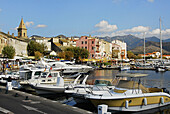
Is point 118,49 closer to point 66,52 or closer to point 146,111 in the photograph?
point 66,52

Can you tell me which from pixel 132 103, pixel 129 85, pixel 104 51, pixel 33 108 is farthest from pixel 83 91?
pixel 104 51

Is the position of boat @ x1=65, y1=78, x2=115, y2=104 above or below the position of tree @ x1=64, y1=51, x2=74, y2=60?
below

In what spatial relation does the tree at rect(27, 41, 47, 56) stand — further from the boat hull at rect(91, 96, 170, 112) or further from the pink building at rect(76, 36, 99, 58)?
the boat hull at rect(91, 96, 170, 112)

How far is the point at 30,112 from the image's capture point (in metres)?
14.1

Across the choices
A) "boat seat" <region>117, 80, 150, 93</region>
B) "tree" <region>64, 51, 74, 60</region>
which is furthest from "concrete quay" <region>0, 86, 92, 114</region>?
"tree" <region>64, 51, 74, 60</region>

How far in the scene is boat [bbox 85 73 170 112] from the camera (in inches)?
647

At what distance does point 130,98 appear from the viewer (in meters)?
16.6

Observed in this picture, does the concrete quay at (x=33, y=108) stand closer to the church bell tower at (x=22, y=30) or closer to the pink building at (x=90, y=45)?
the pink building at (x=90, y=45)

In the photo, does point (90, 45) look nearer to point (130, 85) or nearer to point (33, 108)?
point (130, 85)

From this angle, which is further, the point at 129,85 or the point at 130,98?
the point at 129,85

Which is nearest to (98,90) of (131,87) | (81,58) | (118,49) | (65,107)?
(131,87)

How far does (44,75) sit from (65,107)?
49.3 feet

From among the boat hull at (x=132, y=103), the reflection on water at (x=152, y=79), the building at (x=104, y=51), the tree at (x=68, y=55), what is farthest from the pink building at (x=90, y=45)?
the boat hull at (x=132, y=103)

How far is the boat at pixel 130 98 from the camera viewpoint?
16.4m
